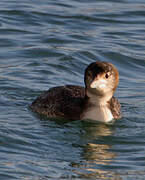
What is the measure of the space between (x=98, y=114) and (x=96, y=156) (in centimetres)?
158

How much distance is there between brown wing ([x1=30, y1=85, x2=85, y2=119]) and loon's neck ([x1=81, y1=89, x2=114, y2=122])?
0.22m

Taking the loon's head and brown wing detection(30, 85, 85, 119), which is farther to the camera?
brown wing detection(30, 85, 85, 119)

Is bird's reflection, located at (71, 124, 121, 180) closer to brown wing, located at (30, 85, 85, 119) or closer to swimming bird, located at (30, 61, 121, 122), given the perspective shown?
swimming bird, located at (30, 61, 121, 122)

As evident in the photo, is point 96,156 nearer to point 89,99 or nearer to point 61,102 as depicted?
point 89,99

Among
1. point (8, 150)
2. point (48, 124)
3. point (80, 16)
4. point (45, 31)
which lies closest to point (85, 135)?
point (48, 124)

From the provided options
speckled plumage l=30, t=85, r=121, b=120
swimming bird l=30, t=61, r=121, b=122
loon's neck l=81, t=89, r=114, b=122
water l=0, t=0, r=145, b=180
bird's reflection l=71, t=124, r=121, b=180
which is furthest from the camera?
speckled plumage l=30, t=85, r=121, b=120

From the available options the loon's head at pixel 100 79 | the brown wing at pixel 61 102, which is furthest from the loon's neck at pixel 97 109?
the brown wing at pixel 61 102

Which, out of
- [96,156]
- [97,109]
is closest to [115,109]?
[97,109]

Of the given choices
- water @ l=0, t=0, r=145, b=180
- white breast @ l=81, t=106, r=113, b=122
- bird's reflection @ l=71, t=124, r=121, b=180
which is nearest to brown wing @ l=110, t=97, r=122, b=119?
water @ l=0, t=0, r=145, b=180

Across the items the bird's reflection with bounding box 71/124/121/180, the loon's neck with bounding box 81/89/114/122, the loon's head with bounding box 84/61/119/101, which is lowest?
the bird's reflection with bounding box 71/124/121/180

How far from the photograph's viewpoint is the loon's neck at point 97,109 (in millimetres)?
11219

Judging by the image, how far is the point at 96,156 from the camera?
32.2 feet

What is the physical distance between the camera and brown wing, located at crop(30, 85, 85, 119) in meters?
11.6

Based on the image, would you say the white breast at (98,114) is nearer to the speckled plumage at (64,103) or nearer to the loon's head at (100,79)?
the speckled plumage at (64,103)
